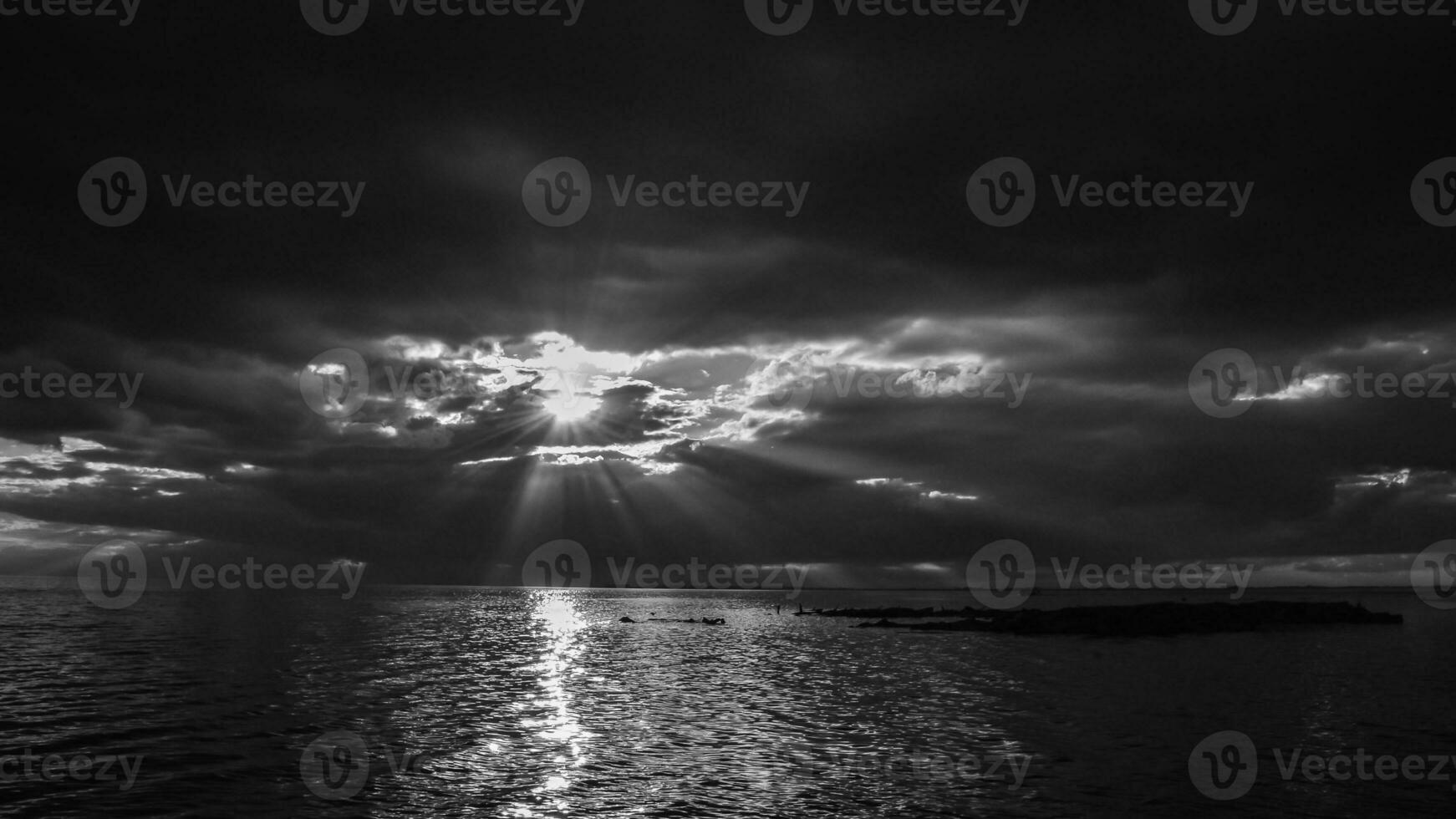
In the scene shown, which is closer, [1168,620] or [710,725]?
[710,725]

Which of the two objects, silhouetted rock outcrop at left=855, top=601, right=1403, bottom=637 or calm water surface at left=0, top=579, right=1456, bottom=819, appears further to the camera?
silhouetted rock outcrop at left=855, top=601, right=1403, bottom=637

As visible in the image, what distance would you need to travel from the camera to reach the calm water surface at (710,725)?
940 inches

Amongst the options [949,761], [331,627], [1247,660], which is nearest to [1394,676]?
[1247,660]

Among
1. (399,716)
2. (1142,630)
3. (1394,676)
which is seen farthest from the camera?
(1142,630)

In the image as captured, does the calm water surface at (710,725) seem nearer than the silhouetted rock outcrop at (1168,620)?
Yes

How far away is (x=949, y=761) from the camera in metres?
28.7

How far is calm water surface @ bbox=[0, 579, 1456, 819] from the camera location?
→ 23.9 m

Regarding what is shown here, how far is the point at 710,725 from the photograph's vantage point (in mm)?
35281

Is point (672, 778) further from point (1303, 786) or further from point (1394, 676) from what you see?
point (1394, 676)

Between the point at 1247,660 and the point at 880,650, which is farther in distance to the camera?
the point at 880,650

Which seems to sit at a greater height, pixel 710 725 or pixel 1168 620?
pixel 1168 620

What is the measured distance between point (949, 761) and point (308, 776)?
2013 centimetres

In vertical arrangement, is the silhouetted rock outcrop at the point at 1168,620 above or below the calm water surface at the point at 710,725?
above

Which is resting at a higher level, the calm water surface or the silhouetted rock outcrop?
the silhouetted rock outcrop
